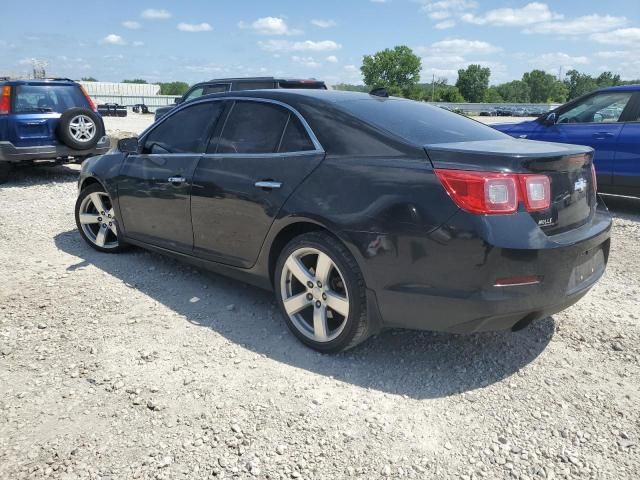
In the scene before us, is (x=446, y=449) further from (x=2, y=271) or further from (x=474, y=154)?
(x=2, y=271)

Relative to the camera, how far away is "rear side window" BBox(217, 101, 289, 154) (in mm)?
3551

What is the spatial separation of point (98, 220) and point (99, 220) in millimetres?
15

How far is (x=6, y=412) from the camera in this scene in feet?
8.81

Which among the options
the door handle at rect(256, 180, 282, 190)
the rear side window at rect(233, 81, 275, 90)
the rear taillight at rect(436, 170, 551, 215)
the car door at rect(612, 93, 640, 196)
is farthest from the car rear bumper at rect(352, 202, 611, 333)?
the rear side window at rect(233, 81, 275, 90)

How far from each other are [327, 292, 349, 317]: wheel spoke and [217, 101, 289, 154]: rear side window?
1062 mm

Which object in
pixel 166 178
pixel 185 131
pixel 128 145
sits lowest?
pixel 166 178

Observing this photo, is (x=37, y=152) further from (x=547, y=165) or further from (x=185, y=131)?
(x=547, y=165)

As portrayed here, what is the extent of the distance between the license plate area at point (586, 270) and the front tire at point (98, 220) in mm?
3897

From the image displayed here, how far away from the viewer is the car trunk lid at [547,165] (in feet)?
8.73

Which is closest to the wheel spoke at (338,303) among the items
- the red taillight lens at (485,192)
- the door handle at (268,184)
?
the door handle at (268,184)

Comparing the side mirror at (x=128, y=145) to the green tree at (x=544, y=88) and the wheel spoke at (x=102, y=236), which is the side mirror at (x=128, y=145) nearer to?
the wheel spoke at (x=102, y=236)

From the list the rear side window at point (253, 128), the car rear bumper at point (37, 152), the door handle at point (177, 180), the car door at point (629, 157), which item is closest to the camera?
the rear side window at point (253, 128)

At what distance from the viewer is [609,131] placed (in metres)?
6.91

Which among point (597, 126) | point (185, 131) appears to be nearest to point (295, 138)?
point (185, 131)
